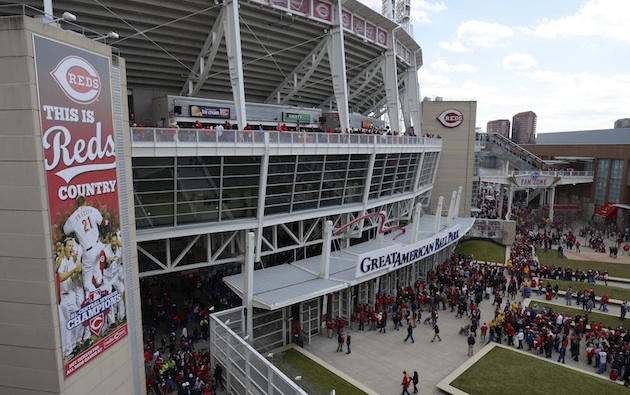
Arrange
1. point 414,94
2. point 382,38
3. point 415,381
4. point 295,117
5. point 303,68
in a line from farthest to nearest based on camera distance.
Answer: point 414,94
point 303,68
point 382,38
point 295,117
point 415,381

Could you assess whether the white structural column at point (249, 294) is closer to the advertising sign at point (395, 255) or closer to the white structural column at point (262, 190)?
the white structural column at point (262, 190)

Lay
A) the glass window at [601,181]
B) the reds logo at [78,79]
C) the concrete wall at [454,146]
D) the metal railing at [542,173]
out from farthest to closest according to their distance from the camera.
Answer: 1. the glass window at [601,181]
2. the metal railing at [542,173]
3. the concrete wall at [454,146]
4. the reds logo at [78,79]

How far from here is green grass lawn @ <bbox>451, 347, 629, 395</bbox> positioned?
49.6 ft

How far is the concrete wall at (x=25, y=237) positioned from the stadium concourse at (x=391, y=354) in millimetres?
5317

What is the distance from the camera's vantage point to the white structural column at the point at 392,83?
3077cm

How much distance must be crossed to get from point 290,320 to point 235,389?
411 cm

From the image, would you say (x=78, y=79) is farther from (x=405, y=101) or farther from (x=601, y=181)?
(x=601, y=181)

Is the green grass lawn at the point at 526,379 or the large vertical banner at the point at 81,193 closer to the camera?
the large vertical banner at the point at 81,193

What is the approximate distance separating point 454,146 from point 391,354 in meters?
27.4

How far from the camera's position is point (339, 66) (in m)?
24.9

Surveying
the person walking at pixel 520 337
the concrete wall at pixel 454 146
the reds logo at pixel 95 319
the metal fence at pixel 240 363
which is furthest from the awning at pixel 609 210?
the reds logo at pixel 95 319

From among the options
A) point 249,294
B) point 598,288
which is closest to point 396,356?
point 249,294

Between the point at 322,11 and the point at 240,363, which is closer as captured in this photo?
the point at 240,363

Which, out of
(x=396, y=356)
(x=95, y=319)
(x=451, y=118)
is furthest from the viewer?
(x=451, y=118)
